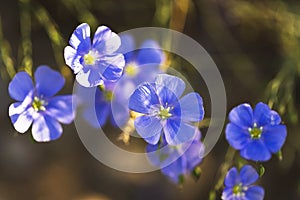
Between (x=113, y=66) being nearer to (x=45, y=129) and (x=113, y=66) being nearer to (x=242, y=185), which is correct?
(x=45, y=129)

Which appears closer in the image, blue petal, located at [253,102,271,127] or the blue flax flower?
blue petal, located at [253,102,271,127]

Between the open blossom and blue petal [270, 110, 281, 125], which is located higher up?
blue petal [270, 110, 281, 125]

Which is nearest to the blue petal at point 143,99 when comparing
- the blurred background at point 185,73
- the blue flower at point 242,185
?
the blue flower at point 242,185

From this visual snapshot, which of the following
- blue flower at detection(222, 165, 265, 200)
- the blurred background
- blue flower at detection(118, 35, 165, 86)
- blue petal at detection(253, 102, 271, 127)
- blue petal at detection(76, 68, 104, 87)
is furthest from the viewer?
the blurred background

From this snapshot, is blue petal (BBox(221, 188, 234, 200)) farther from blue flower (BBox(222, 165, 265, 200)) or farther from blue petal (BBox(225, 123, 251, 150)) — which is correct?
blue petal (BBox(225, 123, 251, 150))

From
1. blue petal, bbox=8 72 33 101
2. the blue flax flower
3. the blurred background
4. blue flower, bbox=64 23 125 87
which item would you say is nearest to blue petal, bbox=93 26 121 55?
blue flower, bbox=64 23 125 87

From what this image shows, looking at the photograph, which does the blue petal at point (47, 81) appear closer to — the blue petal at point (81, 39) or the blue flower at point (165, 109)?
the blue petal at point (81, 39)

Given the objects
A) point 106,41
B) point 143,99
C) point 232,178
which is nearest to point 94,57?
point 106,41

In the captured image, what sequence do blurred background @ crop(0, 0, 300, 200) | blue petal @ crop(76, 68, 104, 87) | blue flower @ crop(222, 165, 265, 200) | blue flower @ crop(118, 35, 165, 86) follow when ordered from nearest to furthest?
1. blue petal @ crop(76, 68, 104, 87)
2. blue flower @ crop(222, 165, 265, 200)
3. blue flower @ crop(118, 35, 165, 86)
4. blurred background @ crop(0, 0, 300, 200)
